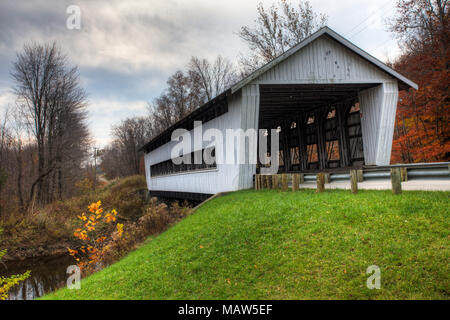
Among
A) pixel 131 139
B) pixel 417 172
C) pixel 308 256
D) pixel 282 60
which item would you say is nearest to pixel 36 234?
pixel 282 60

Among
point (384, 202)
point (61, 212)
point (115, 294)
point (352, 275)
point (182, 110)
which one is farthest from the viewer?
point (182, 110)

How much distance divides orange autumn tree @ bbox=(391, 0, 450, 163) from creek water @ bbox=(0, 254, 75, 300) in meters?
16.8

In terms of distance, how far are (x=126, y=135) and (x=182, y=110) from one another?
17.1m

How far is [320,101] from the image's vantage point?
1352 cm

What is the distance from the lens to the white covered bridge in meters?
10.3

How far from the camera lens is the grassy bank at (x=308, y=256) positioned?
3.41m

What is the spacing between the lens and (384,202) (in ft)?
17.9

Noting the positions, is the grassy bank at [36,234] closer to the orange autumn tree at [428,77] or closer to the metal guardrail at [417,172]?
the metal guardrail at [417,172]

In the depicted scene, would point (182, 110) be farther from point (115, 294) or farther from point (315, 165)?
point (115, 294)

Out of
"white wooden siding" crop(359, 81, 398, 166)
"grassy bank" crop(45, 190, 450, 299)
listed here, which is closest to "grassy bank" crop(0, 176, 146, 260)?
"grassy bank" crop(45, 190, 450, 299)

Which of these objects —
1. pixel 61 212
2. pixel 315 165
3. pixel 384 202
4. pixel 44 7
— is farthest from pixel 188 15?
pixel 61 212

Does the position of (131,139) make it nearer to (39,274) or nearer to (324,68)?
(39,274)

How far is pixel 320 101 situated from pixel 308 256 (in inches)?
427

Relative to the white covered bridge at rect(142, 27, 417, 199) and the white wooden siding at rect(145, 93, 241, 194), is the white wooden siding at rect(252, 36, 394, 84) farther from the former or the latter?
the white wooden siding at rect(145, 93, 241, 194)
